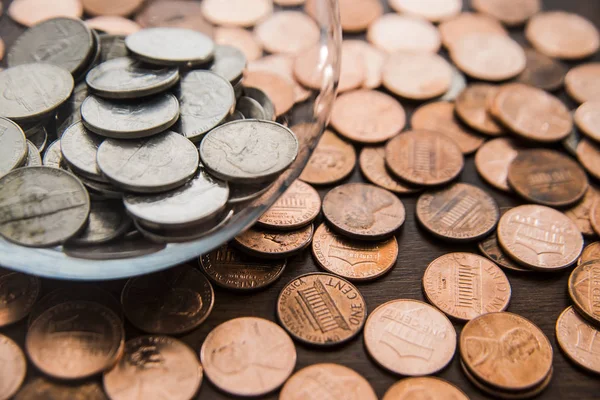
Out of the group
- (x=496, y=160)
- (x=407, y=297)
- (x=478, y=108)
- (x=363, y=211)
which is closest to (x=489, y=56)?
(x=478, y=108)

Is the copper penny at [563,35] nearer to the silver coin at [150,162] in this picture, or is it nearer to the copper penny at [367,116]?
the copper penny at [367,116]

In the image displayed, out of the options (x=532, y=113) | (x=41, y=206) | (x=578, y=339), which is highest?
(x=41, y=206)

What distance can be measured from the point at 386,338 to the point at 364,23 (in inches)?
40.3

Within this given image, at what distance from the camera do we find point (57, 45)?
1.33m

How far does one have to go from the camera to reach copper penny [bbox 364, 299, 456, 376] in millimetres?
1067

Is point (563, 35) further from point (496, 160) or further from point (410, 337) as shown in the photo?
point (410, 337)

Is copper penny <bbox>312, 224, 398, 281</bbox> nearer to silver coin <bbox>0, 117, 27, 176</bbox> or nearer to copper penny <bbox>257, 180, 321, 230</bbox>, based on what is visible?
copper penny <bbox>257, 180, 321, 230</bbox>

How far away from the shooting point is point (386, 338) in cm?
110

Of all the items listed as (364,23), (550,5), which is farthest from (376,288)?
Result: (550,5)

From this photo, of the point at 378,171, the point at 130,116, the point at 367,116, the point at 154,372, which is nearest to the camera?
the point at 154,372

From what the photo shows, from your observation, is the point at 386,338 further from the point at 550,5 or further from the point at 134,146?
the point at 550,5

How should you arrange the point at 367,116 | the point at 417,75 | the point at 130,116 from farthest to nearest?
the point at 417,75 → the point at 367,116 → the point at 130,116

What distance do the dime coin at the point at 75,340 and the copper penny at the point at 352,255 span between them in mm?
408

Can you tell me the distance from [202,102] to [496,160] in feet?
2.30
